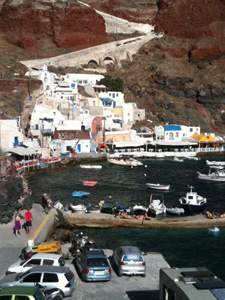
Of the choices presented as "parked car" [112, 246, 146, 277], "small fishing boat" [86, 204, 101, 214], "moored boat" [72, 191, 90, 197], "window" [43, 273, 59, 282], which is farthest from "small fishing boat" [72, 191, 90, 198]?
"window" [43, 273, 59, 282]

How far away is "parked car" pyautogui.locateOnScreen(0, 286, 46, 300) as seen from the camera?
14.1 meters

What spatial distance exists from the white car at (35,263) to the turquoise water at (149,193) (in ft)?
29.3

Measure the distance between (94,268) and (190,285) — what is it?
6132 mm

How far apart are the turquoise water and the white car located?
351 inches

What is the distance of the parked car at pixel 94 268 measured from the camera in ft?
60.7

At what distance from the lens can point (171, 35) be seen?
149125 mm

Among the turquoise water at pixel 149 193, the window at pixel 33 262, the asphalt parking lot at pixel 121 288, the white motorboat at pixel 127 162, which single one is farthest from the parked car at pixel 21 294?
the white motorboat at pixel 127 162

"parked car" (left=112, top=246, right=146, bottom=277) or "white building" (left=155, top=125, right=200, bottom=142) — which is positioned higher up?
"white building" (left=155, top=125, right=200, bottom=142)

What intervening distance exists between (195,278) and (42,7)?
136m

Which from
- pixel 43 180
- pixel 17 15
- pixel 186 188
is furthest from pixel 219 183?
pixel 17 15

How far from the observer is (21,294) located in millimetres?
14133

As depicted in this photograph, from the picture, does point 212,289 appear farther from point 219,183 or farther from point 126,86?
point 126,86

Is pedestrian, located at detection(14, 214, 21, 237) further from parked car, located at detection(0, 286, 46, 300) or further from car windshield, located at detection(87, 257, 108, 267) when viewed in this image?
parked car, located at detection(0, 286, 46, 300)

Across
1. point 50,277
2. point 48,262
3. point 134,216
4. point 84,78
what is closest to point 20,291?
point 50,277
